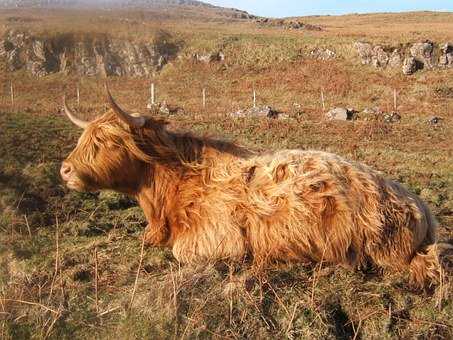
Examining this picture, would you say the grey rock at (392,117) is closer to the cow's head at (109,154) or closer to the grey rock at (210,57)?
the cow's head at (109,154)

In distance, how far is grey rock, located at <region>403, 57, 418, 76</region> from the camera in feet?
139

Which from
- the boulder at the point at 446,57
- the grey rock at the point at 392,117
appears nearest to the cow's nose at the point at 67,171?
the grey rock at the point at 392,117

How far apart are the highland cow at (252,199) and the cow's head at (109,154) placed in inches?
0.4

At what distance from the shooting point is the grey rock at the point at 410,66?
4247cm

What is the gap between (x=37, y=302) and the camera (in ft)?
13.4

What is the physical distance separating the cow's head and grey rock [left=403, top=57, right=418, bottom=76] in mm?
40773

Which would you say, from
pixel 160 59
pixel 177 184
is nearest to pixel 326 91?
pixel 160 59

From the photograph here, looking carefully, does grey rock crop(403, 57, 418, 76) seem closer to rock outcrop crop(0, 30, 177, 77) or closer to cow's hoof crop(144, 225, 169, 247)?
rock outcrop crop(0, 30, 177, 77)

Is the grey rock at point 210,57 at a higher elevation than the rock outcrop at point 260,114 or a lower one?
Result: higher

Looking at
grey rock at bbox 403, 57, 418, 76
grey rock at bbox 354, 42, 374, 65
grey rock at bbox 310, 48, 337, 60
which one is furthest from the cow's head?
grey rock at bbox 310, 48, 337, 60

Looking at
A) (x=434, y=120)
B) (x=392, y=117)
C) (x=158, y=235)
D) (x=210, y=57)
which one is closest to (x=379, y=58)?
(x=210, y=57)

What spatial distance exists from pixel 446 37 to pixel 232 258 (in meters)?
50.4

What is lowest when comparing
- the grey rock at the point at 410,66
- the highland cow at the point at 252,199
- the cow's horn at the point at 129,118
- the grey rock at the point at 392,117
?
the grey rock at the point at 392,117

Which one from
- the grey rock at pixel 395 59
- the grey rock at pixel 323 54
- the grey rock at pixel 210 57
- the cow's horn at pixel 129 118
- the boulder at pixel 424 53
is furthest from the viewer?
the grey rock at pixel 210 57
